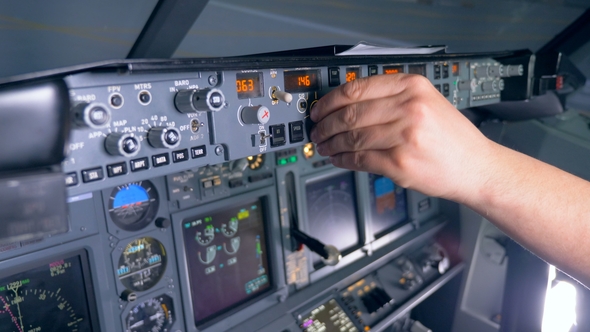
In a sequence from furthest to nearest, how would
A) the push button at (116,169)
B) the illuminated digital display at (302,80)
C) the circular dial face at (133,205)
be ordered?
the circular dial face at (133,205), the illuminated digital display at (302,80), the push button at (116,169)

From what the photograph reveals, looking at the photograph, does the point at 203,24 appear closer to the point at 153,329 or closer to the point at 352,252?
the point at 153,329

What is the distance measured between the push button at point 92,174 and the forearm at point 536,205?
0.98 m

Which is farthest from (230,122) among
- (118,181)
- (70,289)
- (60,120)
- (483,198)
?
(70,289)

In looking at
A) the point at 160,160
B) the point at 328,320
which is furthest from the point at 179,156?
the point at 328,320

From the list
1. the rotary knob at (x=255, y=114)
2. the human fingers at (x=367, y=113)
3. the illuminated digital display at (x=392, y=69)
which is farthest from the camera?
the illuminated digital display at (x=392, y=69)

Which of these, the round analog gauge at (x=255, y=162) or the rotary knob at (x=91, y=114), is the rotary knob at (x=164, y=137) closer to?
the rotary knob at (x=91, y=114)

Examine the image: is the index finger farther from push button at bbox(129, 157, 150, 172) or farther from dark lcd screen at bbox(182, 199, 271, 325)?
dark lcd screen at bbox(182, 199, 271, 325)

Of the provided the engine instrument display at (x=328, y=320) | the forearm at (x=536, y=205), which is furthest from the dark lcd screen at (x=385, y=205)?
the forearm at (x=536, y=205)

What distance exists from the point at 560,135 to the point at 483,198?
2.11m

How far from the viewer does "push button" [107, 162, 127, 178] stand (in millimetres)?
1100

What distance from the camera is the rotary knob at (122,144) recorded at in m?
1.06

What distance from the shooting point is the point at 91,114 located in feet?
3.22

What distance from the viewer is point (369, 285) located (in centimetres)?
296

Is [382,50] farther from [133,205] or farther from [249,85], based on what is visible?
[133,205]
